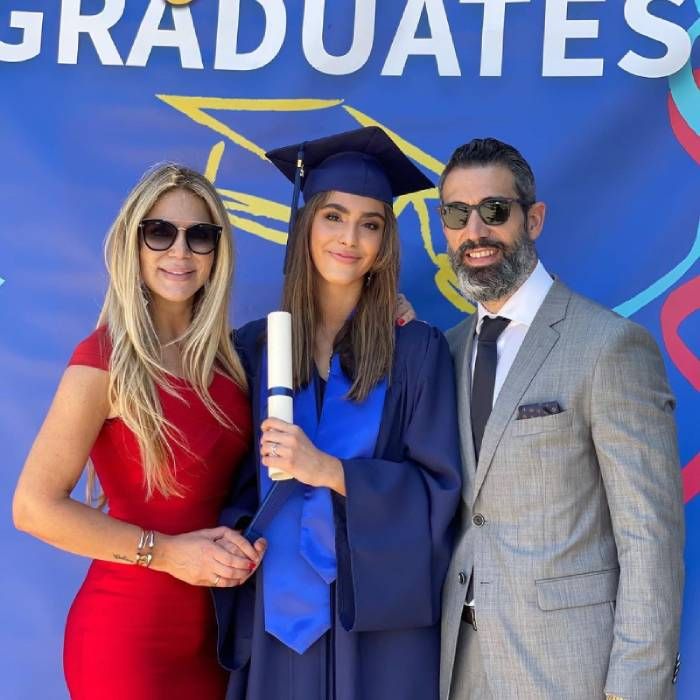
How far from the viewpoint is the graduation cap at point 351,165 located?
9.67 feet

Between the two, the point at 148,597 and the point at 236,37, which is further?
the point at 236,37

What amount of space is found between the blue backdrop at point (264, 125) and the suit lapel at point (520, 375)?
0.84 meters

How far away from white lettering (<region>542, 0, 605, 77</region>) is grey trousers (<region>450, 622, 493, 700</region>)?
1897 millimetres

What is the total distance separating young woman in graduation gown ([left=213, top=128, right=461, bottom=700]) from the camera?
2.64 metres

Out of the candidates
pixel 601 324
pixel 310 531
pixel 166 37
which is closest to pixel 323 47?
pixel 166 37

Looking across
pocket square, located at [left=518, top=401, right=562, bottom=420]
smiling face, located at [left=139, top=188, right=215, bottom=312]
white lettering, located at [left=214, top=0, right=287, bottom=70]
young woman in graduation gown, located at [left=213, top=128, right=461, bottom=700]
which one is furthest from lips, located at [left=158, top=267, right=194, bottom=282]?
white lettering, located at [left=214, top=0, right=287, bottom=70]

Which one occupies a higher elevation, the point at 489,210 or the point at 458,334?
the point at 489,210

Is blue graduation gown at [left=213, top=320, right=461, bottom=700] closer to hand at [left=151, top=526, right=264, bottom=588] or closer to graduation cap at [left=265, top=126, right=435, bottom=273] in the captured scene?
hand at [left=151, top=526, right=264, bottom=588]

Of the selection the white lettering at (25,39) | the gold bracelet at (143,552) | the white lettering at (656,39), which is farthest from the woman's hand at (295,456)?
the white lettering at (25,39)

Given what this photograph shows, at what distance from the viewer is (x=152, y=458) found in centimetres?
264

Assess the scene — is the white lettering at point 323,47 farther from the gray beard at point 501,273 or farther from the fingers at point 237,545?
the fingers at point 237,545

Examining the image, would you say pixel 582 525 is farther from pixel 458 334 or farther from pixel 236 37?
pixel 236 37

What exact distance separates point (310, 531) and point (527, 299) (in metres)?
0.84

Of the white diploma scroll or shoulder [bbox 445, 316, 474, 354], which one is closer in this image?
the white diploma scroll
